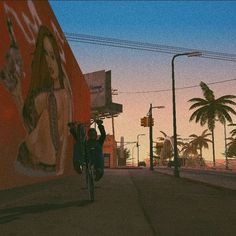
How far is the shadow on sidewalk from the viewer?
8891 mm

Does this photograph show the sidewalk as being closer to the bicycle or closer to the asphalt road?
the asphalt road

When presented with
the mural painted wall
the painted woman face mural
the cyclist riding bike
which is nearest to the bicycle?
the cyclist riding bike

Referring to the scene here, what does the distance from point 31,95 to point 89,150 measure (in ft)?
16.8

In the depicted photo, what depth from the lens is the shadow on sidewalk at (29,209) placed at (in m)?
8.89

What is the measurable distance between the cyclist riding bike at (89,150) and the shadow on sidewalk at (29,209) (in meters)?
0.84

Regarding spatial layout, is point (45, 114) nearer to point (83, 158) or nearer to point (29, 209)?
point (83, 158)

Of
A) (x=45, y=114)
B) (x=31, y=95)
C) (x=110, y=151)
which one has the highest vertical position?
(x=110, y=151)

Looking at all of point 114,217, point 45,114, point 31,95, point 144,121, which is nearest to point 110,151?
point 144,121

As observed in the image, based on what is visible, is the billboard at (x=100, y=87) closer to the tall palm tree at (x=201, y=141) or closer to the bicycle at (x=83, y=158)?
the tall palm tree at (x=201, y=141)

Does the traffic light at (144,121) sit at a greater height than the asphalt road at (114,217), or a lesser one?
greater

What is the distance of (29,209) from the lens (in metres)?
10.2

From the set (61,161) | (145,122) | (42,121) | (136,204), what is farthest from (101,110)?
(136,204)

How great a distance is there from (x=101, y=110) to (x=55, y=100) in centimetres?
6375

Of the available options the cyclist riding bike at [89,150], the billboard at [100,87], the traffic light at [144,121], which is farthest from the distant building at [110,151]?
the cyclist riding bike at [89,150]
